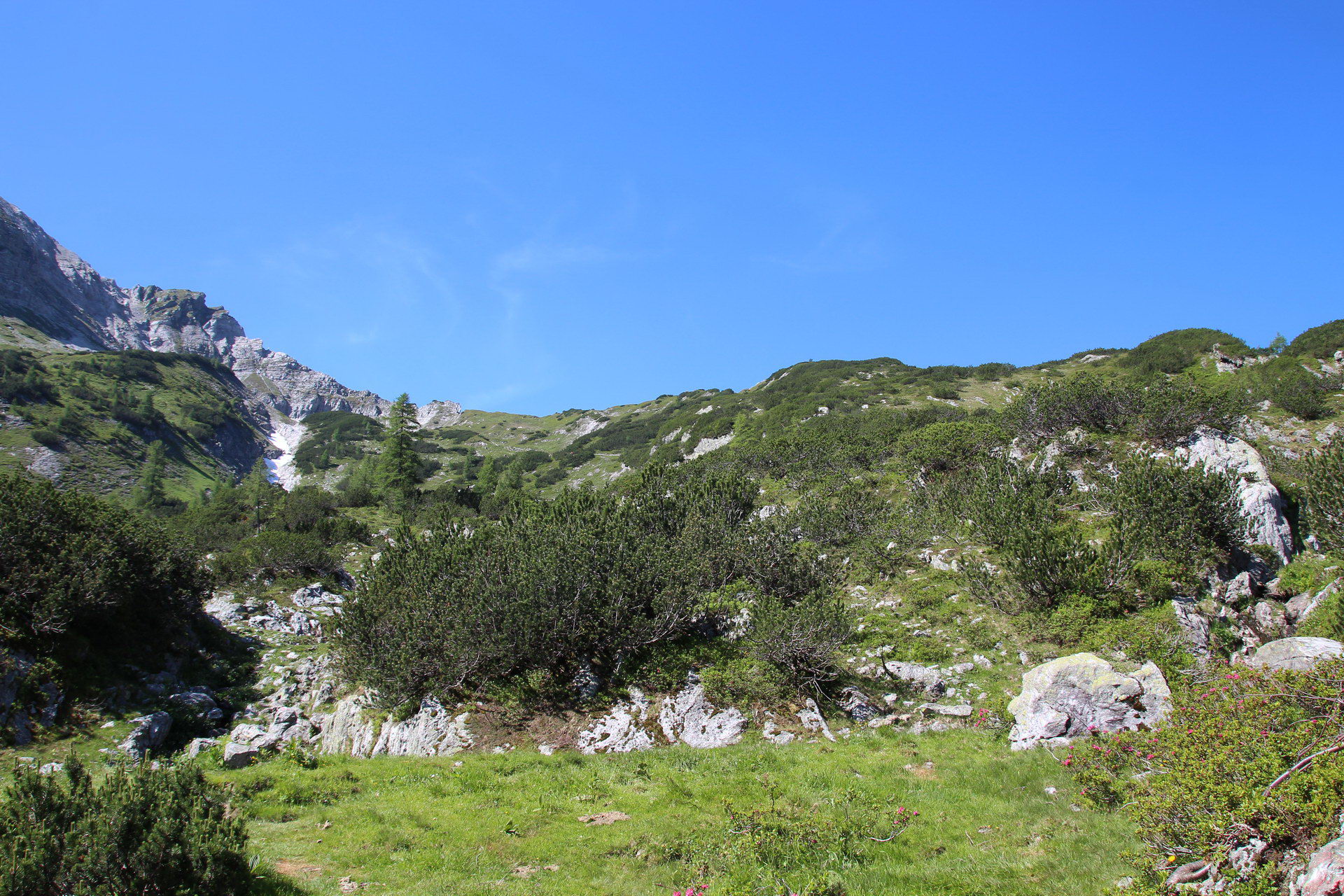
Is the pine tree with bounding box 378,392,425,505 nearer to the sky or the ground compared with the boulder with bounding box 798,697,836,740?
nearer to the sky

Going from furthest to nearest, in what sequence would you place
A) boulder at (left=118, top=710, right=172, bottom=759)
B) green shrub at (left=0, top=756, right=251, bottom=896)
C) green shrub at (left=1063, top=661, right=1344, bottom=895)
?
boulder at (left=118, top=710, right=172, bottom=759)
green shrub at (left=1063, top=661, right=1344, bottom=895)
green shrub at (left=0, top=756, right=251, bottom=896)

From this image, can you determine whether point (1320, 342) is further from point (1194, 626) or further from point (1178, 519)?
point (1194, 626)

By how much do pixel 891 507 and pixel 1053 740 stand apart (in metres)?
16.7

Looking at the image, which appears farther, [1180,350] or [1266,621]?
[1180,350]

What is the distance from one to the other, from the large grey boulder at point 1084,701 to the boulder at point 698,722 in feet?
20.6

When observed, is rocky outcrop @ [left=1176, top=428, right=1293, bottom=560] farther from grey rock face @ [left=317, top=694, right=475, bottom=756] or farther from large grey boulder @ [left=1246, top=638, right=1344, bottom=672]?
grey rock face @ [left=317, top=694, right=475, bottom=756]

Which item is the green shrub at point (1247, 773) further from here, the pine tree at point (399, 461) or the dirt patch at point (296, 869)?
the pine tree at point (399, 461)

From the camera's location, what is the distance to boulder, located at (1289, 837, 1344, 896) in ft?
16.3

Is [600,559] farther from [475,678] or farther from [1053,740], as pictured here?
[1053,740]

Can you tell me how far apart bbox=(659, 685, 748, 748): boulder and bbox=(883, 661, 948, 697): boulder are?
4.89 m

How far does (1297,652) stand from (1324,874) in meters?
9.11

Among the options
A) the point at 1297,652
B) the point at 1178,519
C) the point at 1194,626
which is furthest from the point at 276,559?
the point at 1178,519

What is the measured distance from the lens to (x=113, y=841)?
5.74m

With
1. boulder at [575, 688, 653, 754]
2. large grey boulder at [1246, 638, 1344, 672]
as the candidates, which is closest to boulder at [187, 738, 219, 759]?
boulder at [575, 688, 653, 754]
